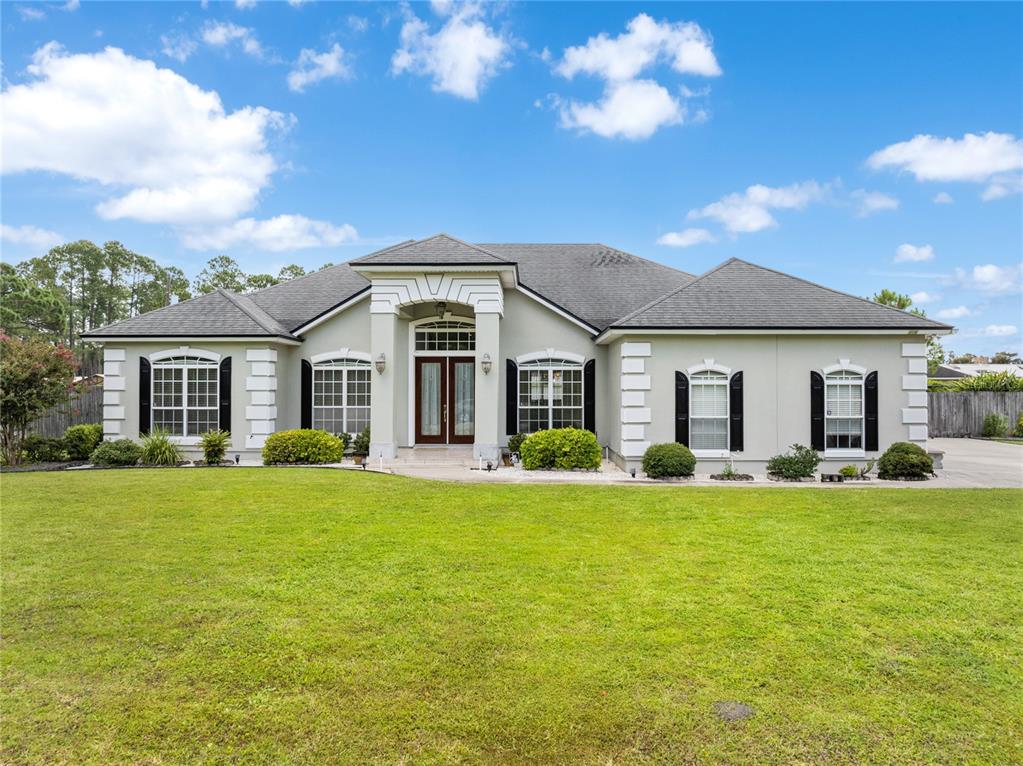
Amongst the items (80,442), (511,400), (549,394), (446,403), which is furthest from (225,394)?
(549,394)

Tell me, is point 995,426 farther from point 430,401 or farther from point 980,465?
point 430,401

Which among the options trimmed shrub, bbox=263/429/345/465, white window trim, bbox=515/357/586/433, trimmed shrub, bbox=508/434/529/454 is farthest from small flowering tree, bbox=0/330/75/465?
white window trim, bbox=515/357/586/433

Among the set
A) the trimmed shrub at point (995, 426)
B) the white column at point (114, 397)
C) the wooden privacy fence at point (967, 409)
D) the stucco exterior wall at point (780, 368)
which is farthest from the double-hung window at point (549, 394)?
the trimmed shrub at point (995, 426)

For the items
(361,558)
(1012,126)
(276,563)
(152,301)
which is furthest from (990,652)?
(152,301)

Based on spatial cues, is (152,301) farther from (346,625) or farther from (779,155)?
(346,625)

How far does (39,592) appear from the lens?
535 cm

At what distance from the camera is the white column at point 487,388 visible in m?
14.8

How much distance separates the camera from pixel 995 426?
960 inches

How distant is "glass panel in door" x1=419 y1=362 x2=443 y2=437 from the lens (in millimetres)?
16781

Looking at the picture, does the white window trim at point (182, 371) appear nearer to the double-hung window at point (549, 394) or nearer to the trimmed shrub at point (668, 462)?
the double-hung window at point (549, 394)

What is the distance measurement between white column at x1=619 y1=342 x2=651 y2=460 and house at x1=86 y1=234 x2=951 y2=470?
33 mm

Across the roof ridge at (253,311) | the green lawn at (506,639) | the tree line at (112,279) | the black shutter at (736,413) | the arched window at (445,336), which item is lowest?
the green lawn at (506,639)

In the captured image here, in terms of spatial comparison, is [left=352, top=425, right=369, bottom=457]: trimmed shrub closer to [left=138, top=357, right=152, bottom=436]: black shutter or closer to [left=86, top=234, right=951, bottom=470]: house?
[left=86, top=234, right=951, bottom=470]: house

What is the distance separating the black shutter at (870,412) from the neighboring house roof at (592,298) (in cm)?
140
